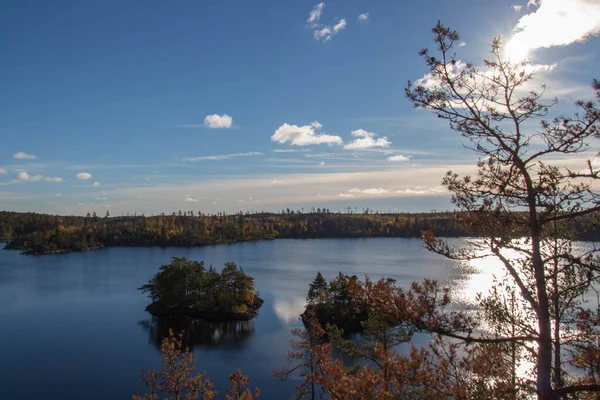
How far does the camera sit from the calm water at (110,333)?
19234 millimetres

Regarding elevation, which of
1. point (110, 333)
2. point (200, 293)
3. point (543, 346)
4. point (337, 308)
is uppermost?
point (543, 346)

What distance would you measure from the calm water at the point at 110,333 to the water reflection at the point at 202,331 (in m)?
0.07

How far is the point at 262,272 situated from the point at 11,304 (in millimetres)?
25433

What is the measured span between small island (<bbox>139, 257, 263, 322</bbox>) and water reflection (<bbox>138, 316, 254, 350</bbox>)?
4.10ft

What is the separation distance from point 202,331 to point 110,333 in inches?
215

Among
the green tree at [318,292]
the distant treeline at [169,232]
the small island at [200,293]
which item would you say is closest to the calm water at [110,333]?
the small island at [200,293]

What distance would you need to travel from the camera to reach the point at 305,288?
40.6 metres

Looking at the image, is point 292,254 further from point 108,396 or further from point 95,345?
point 108,396

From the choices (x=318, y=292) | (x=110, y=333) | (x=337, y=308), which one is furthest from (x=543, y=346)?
(x=110, y=333)

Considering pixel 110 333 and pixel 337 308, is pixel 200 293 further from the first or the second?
pixel 337 308

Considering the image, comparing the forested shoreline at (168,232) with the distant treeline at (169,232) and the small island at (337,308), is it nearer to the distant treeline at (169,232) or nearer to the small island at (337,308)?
the distant treeline at (169,232)

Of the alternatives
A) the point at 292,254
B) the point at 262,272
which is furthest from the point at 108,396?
→ the point at 292,254

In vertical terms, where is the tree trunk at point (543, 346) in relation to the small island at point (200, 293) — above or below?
above

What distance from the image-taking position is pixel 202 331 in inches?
1083
